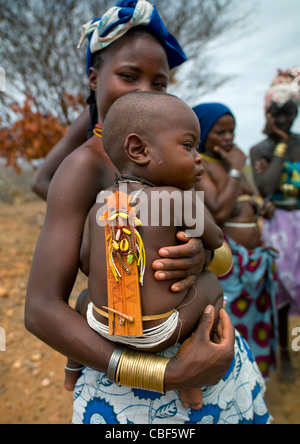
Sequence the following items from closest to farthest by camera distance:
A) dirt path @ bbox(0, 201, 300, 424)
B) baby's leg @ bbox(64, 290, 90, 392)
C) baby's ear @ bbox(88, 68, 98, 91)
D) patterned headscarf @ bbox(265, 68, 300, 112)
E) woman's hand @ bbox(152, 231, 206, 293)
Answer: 1. woman's hand @ bbox(152, 231, 206, 293)
2. baby's leg @ bbox(64, 290, 90, 392)
3. baby's ear @ bbox(88, 68, 98, 91)
4. dirt path @ bbox(0, 201, 300, 424)
5. patterned headscarf @ bbox(265, 68, 300, 112)

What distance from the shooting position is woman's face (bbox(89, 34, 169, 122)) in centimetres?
127

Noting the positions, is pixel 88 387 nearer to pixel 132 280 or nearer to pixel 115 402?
pixel 115 402

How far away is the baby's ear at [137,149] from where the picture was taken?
1.13 metres

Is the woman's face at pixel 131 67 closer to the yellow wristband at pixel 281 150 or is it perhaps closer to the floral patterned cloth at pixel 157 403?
the floral patterned cloth at pixel 157 403

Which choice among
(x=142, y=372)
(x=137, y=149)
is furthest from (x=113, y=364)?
(x=137, y=149)

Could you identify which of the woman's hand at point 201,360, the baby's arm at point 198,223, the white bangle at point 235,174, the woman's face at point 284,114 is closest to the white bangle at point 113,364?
the woman's hand at point 201,360

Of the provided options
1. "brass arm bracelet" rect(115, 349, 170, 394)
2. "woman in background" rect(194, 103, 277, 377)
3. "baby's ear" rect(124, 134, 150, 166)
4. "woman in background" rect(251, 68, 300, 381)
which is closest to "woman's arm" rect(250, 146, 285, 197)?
"woman in background" rect(251, 68, 300, 381)

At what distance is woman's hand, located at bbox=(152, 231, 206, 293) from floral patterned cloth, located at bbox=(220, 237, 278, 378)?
1369 mm

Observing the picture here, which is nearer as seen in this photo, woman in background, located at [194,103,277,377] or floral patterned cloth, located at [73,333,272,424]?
floral patterned cloth, located at [73,333,272,424]

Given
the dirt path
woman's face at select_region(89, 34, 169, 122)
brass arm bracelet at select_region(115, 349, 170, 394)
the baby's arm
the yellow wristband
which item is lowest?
the dirt path

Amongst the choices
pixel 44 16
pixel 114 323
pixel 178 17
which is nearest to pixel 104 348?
pixel 114 323

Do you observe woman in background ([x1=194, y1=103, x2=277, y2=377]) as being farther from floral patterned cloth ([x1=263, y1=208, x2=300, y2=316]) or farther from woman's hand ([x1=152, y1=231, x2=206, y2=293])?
woman's hand ([x1=152, y1=231, x2=206, y2=293])

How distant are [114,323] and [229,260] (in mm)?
581

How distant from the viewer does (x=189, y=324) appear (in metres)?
1.14
